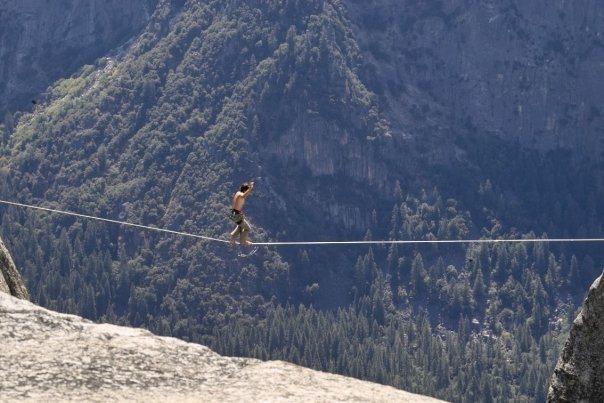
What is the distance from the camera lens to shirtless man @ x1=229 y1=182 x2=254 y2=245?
49.0m

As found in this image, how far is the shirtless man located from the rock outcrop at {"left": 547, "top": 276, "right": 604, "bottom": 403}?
19197mm

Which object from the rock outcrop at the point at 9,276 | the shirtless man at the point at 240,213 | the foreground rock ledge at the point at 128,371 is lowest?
Result: the foreground rock ledge at the point at 128,371

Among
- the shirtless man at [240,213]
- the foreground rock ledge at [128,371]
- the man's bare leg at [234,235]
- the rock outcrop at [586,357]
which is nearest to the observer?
the foreground rock ledge at [128,371]

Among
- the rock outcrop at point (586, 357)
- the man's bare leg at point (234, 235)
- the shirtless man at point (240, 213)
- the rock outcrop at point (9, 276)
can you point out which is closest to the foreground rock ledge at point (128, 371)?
the rock outcrop at point (586, 357)

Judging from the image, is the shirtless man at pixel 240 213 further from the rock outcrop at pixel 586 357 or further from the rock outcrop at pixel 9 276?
the rock outcrop at pixel 586 357

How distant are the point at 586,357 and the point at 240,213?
2080cm

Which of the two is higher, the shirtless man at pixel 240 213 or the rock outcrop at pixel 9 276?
the shirtless man at pixel 240 213

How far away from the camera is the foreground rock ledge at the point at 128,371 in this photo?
91.1 feet

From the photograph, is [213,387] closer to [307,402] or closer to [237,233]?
[307,402]

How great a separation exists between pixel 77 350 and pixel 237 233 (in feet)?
73.9

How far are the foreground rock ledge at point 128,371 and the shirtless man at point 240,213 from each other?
18.7m

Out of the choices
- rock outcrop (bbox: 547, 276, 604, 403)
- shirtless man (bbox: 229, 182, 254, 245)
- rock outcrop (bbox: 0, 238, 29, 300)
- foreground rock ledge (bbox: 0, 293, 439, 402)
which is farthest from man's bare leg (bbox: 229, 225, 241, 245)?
rock outcrop (bbox: 547, 276, 604, 403)

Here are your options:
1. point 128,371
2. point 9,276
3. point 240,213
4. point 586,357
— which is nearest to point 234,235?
point 240,213

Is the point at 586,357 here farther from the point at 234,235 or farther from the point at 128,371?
the point at 234,235
